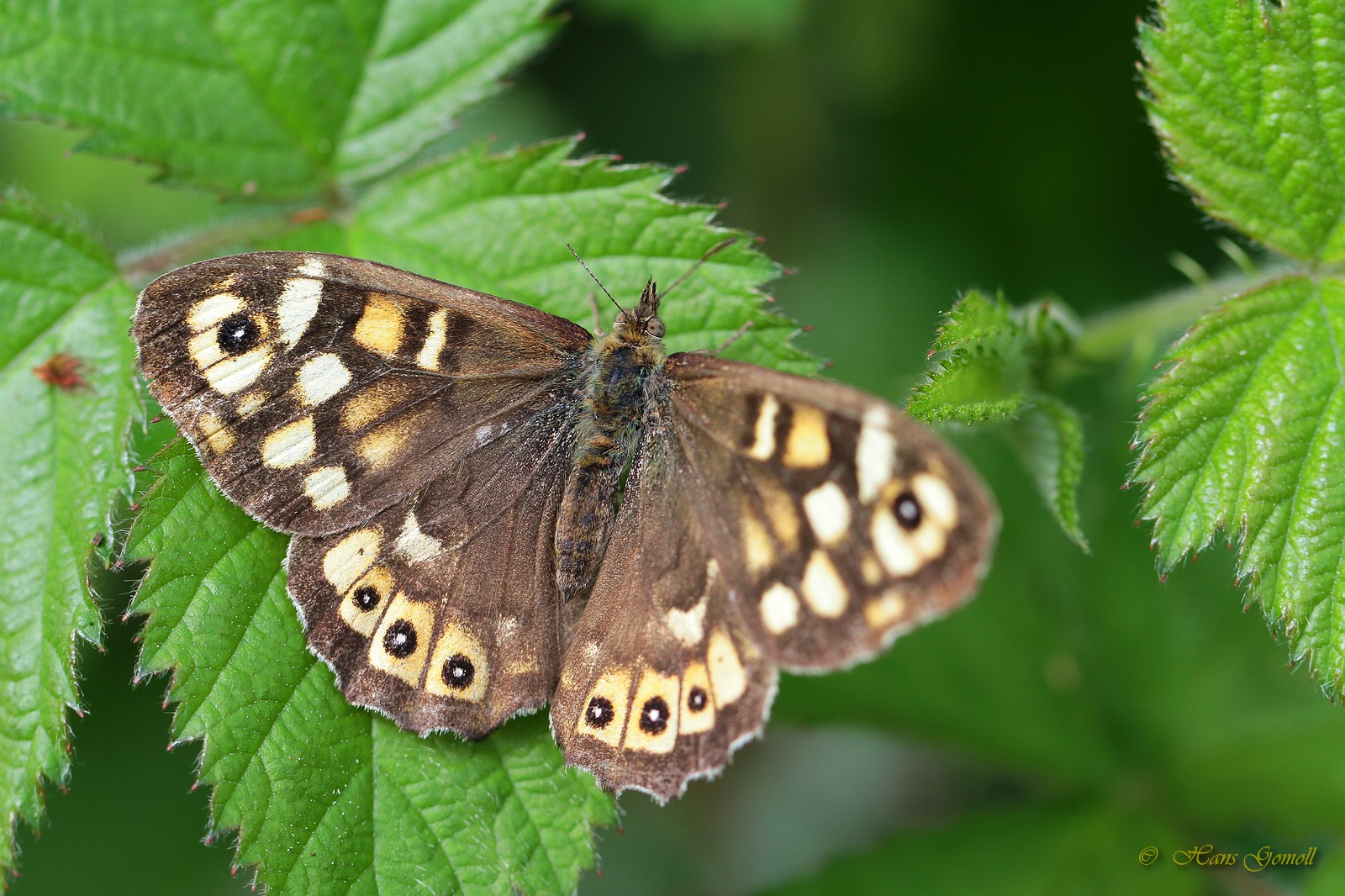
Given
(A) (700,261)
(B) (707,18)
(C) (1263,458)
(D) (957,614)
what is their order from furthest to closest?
1. (B) (707,18)
2. (D) (957,614)
3. (A) (700,261)
4. (C) (1263,458)

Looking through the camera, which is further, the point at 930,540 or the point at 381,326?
the point at 381,326

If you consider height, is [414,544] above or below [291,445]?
below

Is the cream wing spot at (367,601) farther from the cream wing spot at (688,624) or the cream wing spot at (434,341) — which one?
the cream wing spot at (688,624)

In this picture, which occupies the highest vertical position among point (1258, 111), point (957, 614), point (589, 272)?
point (1258, 111)

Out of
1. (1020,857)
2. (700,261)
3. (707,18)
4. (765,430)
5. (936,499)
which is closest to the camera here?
(936,499)

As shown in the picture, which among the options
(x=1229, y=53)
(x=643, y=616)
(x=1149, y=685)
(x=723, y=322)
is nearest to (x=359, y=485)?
(x=643, y=616)

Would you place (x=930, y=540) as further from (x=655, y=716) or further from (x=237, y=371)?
(x=237, y=371)

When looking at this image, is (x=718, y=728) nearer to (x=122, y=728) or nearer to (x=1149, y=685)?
(x=1149, y=685)

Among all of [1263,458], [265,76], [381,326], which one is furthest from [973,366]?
[265,76]
